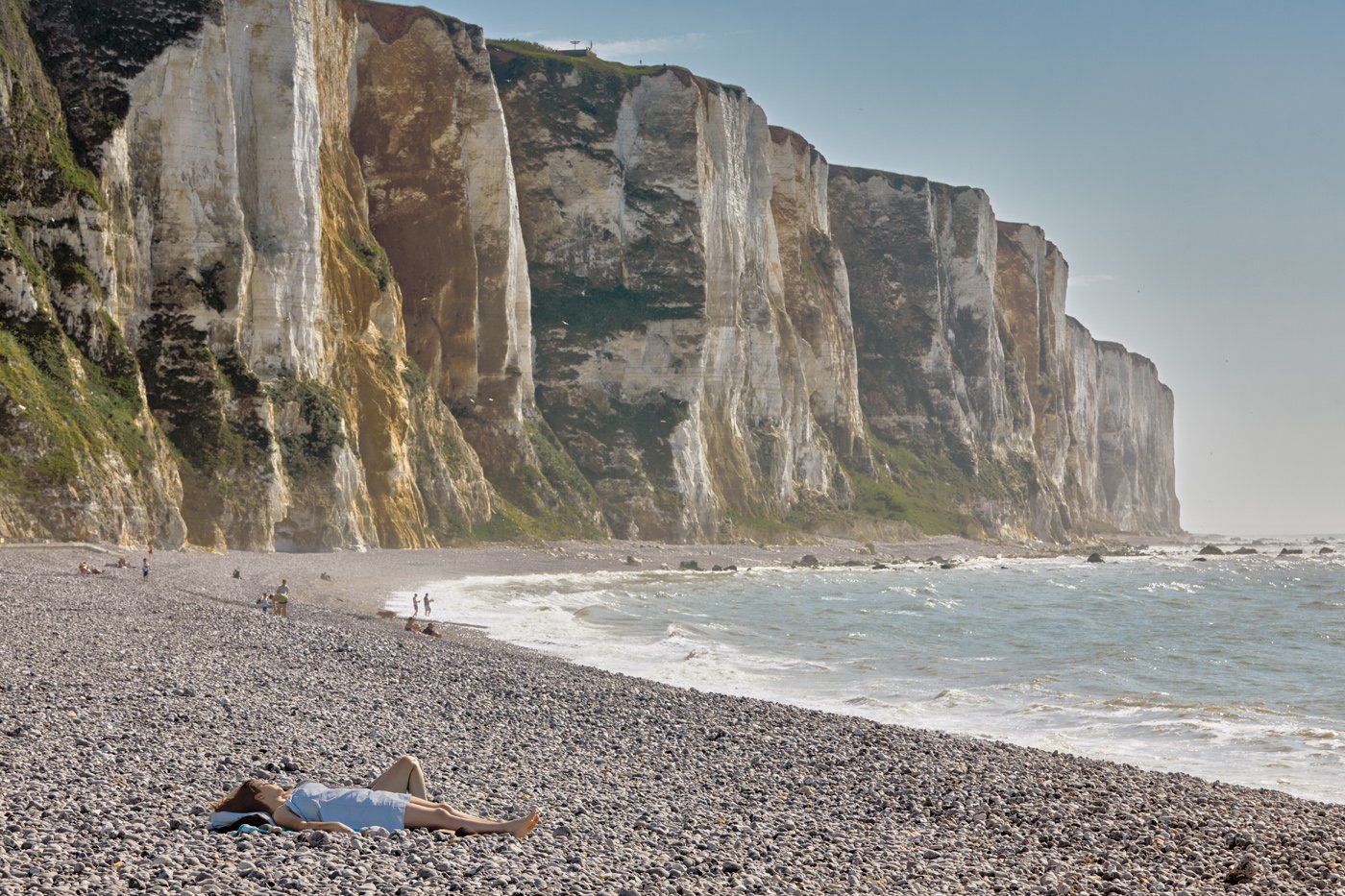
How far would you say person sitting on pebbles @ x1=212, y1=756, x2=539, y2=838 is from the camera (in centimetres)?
860

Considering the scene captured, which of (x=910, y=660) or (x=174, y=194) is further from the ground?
(x=174, y=194)

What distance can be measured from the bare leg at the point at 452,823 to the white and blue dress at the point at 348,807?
0.07 m

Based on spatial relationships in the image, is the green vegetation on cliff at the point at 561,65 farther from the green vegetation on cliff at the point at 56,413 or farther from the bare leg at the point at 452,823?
the bare leg at the point at 452,823

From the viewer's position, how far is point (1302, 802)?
43.3ft

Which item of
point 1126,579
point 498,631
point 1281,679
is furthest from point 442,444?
point 1281,679

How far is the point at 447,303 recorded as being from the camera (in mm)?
70062

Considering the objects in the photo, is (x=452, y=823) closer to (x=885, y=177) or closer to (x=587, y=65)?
(x=587, y=65)

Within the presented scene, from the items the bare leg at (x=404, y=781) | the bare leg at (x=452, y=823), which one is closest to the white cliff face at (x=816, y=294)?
the bare leg at (x=404, y=781)

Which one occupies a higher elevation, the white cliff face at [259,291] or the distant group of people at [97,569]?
the white cliff face at [259,291]

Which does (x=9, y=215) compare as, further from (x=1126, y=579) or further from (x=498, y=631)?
(x=1126, y=579)

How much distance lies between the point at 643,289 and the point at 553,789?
76825mm

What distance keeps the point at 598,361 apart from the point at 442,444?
22.2 metres

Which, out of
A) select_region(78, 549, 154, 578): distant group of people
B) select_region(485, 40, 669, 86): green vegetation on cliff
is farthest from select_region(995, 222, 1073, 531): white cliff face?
select_region(78, 549, 154, 578): distant group of people

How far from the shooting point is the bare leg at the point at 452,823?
29.1ft
